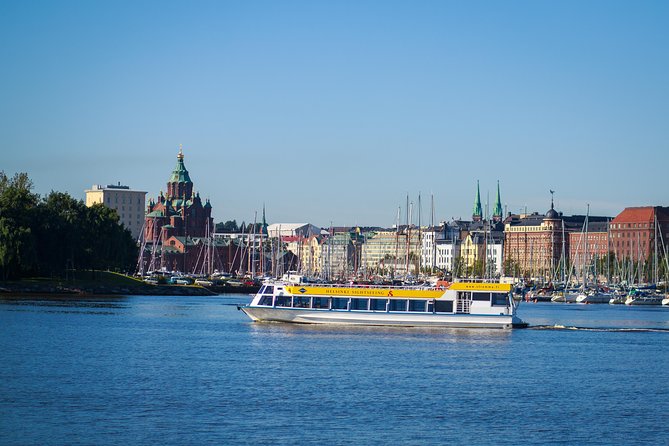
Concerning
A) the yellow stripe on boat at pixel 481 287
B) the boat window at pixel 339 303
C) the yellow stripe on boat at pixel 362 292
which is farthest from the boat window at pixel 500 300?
the boat window at pixel 339 303

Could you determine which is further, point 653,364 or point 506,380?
point 653,364

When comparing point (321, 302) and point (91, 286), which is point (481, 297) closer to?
point (321, 302)

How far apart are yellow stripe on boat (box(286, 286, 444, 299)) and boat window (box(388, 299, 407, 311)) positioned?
40 centimetres

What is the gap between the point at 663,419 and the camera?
45031mm

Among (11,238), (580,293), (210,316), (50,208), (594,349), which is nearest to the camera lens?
(594,349)

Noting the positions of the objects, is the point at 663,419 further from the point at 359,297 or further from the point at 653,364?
the point at 359,297

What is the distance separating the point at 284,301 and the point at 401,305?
847cm

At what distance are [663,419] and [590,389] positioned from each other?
28.5ft

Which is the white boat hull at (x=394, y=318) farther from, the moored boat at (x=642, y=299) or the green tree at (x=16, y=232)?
the moored boat at (x=642, y=299)

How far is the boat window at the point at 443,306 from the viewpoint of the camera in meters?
84.6

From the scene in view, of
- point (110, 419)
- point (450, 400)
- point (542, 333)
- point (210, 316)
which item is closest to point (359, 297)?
point (542, 333)

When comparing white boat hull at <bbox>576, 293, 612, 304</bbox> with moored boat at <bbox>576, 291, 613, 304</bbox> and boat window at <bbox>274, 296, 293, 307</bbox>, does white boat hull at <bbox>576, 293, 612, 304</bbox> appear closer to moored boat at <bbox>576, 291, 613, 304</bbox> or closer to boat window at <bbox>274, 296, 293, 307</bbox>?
moored boat at <bbox>576, 291, 613, 304</bbox>

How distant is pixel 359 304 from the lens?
282 feet

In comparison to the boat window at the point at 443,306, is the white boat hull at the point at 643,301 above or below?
above
